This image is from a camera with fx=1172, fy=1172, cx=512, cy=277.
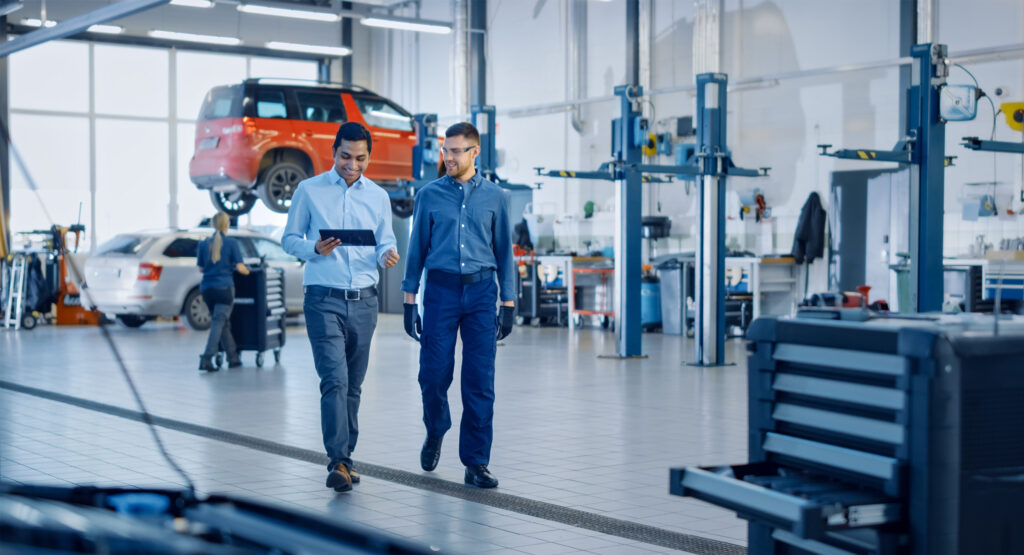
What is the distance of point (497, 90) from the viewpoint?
68.5 feet

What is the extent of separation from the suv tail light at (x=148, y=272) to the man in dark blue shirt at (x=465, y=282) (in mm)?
10940

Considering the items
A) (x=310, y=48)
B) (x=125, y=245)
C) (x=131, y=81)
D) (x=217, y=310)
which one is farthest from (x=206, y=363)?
(x=131, y=81)

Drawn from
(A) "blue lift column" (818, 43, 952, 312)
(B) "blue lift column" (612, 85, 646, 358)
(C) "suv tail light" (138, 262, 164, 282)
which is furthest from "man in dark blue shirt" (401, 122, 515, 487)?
(C) "suv tail light" (138, 262, 164, 282)

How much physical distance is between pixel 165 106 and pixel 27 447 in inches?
648

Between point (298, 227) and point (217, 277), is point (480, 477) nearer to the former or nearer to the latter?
point (298, 227)

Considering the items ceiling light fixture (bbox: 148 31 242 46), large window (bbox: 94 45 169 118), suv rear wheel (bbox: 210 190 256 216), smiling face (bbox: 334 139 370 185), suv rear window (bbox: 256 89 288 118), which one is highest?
ceiling light fixture (bbox: 148 31 242 46)

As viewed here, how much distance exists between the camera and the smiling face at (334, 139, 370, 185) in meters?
5.16

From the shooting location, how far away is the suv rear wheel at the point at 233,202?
15430mm

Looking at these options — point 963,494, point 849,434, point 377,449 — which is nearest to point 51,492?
point 849,434

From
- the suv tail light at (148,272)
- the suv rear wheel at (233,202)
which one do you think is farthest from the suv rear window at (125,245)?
the suv rear wheel at (233,202)

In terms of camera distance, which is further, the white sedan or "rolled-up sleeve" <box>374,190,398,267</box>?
the white sedan

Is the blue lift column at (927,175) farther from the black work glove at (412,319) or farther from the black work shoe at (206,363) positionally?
the black work shoe at (206,363)

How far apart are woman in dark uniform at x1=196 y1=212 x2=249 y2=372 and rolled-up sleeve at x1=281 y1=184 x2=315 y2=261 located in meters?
5.61

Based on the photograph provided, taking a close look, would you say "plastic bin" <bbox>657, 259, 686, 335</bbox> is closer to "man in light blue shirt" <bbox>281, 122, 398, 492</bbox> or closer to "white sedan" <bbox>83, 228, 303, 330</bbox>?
"white sedan" <bbox>83, 228, 303, 330</bbox>
